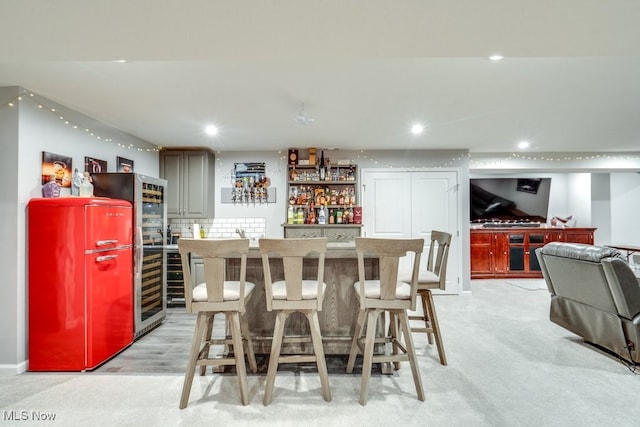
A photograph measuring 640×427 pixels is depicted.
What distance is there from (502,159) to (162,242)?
567cm

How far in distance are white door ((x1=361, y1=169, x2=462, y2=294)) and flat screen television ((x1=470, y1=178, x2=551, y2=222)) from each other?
2.17 meters

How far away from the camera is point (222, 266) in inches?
80.7

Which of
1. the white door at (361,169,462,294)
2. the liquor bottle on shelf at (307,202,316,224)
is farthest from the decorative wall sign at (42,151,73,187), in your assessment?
the white door at (361,169,462,294)

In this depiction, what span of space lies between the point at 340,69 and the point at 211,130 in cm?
227

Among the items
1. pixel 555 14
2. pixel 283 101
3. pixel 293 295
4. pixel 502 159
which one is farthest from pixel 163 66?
pixel 502 159

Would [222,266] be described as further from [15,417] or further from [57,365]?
[57,365]

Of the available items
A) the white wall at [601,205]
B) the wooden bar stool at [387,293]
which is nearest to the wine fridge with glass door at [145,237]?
→ the wooden bar stool at [387,293]

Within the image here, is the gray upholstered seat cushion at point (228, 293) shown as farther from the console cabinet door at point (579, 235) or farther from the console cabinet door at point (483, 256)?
the console cabinet door at point (579, 235)

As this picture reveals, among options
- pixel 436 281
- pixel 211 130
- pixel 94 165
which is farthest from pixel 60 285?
pixel 436 281

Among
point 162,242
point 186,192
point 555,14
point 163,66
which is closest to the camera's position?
point 555,14

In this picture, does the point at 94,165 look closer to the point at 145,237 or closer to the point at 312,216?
the point at 145,237

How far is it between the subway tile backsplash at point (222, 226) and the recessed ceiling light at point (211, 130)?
1.61 metres

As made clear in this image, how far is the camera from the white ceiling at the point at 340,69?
1365mm

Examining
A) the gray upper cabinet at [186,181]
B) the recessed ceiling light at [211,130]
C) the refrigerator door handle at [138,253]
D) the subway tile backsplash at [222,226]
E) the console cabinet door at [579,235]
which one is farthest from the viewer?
the console cabinet door at [579,235]
